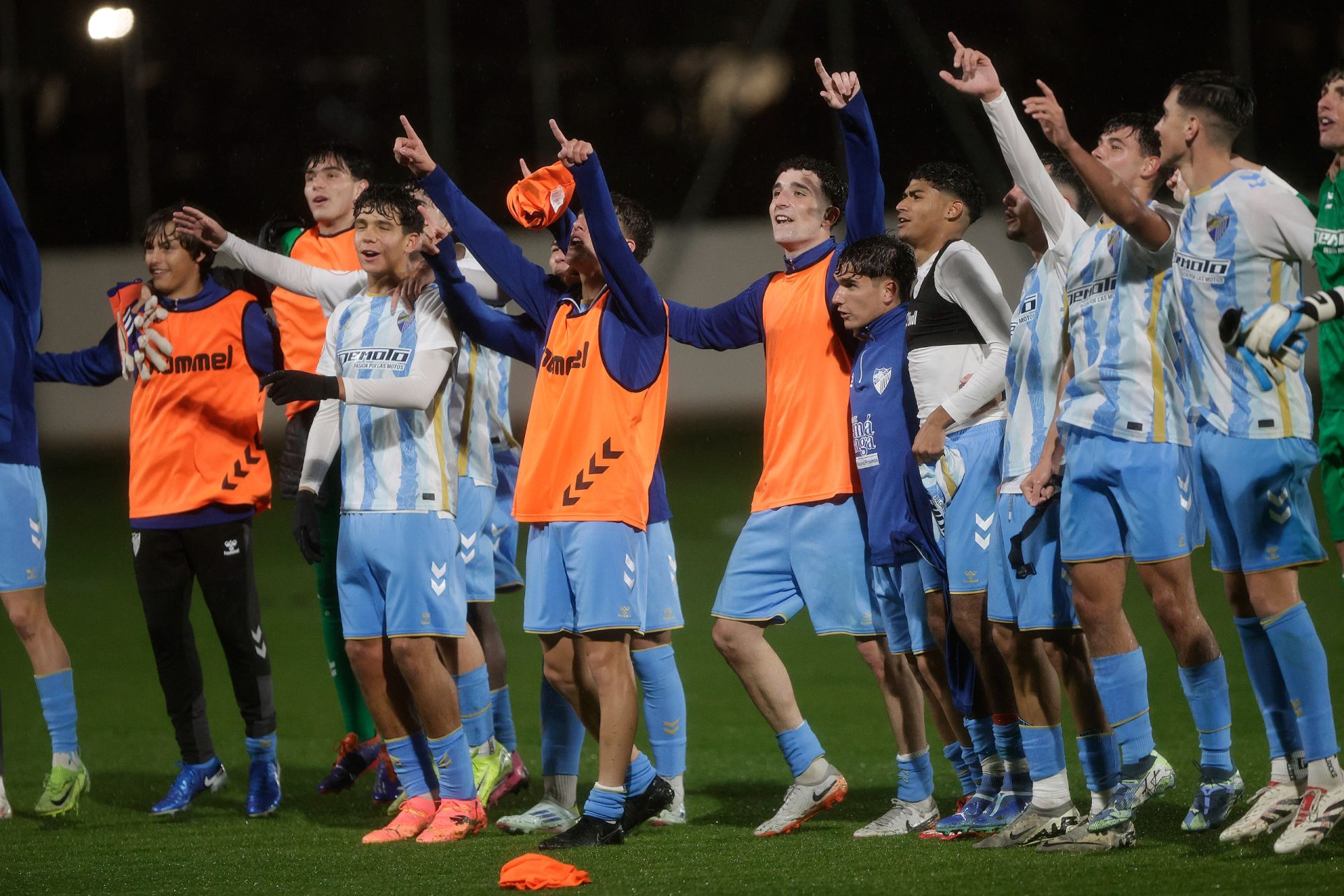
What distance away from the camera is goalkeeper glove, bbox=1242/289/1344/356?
3529 millimetres

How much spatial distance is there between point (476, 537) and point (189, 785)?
1.34 m

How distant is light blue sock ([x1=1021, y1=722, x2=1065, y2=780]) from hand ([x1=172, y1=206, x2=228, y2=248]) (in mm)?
3305

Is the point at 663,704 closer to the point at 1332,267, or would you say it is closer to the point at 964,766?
the point at 964,766

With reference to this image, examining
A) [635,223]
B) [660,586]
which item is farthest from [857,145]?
[660,586]

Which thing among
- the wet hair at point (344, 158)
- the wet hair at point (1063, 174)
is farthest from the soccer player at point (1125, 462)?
the wet hair at point (344, 158)

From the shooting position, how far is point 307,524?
4.97 metres

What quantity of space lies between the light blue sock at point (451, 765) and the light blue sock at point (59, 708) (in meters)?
1.48

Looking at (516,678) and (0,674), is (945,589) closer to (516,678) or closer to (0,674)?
(516,678)

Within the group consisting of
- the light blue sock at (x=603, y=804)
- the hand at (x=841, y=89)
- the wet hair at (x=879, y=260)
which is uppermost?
the hand at (x=841, y=89)

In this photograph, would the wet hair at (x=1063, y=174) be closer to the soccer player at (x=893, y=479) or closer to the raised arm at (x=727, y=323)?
the soccer player at (x=893, y=479)

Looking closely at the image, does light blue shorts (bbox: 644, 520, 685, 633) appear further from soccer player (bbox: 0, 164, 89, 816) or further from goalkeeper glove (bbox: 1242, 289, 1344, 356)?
soccer player (bbox: 0, 164, 89, 816)

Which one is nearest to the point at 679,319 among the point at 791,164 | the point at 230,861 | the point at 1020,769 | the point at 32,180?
the point at 791,164

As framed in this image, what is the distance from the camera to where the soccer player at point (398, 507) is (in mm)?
4766

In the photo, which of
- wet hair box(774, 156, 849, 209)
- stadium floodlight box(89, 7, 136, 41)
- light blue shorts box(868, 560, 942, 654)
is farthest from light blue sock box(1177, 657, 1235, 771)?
stadium floodlight box(89, 7, 136, 41)
